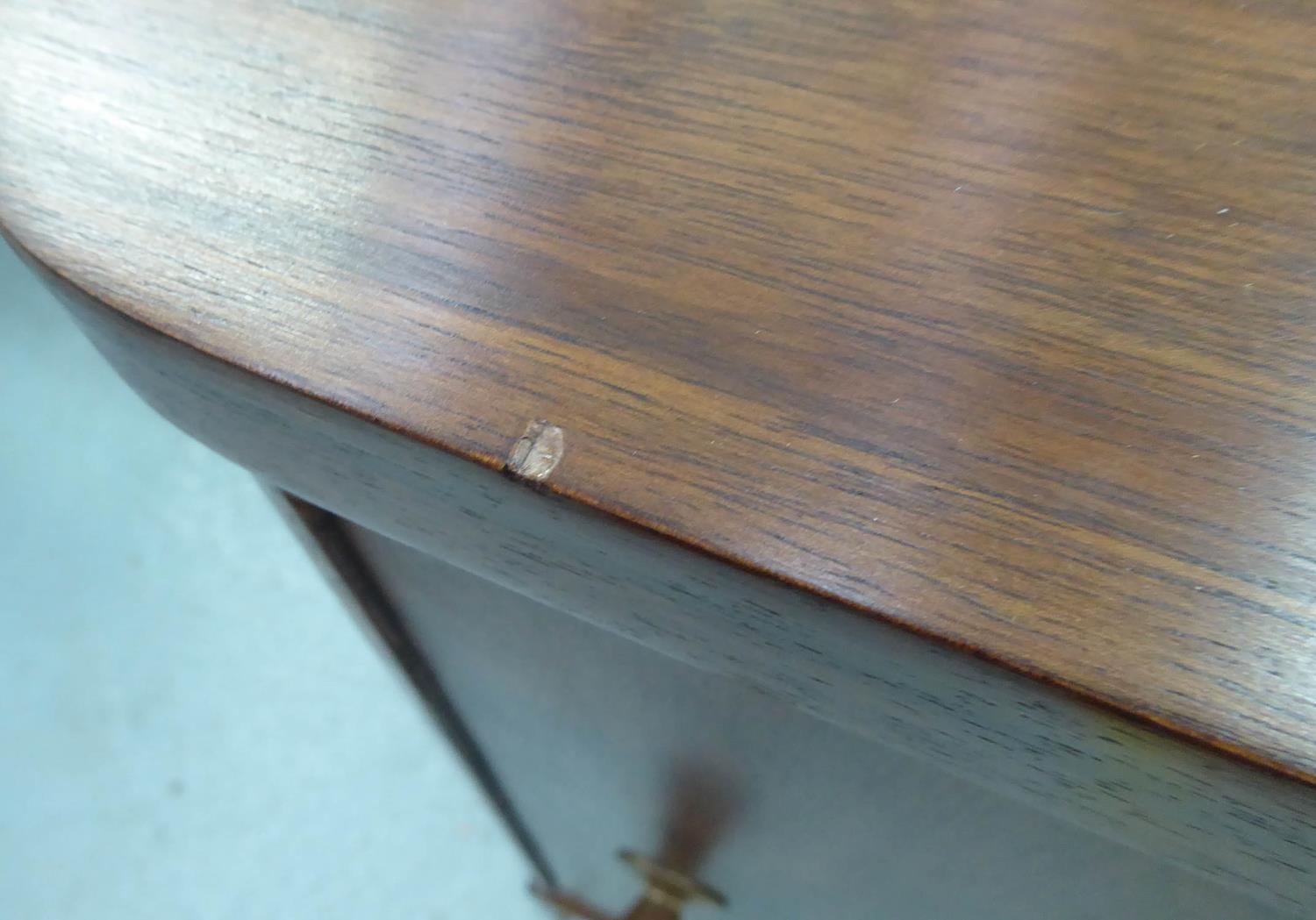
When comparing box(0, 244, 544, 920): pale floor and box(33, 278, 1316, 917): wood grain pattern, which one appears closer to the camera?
box(33, 278, 1316, 917): wood grain pattern

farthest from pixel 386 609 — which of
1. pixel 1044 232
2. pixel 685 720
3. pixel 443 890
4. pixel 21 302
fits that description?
pixel 21 302

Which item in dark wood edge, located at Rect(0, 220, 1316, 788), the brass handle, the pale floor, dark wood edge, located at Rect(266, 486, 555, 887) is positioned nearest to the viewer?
dark wood edge, located at Rect(0, 220, 1316, 788)

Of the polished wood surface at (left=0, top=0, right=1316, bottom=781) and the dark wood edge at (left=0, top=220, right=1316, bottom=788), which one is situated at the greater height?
the polished wood surface at (left=0, top=0, right=1316, bottom=781)

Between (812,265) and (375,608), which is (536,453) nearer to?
(812,265)

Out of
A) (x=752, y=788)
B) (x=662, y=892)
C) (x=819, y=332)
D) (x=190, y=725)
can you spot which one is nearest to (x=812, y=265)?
(x=819, y=332)

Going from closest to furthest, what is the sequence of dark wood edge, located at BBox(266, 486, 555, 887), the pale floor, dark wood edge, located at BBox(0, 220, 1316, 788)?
dark wood edge, located at BBox(0, 220, 1316, 788) → dark wood edge, located at BBox(266, 486, 555, 887) → the pale floor

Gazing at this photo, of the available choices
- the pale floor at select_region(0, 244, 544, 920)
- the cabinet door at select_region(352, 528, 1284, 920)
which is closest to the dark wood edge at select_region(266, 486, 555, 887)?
the cabinet door at select_region(352, 528, 1284, 920)

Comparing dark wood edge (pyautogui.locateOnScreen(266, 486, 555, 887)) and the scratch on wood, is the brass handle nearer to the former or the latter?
dark wood edge (pyautogui.locateOnScreen(266, 486, 555, 887))

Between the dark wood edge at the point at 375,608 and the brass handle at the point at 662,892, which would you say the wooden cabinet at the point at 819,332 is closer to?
the dark wood edge at the point at 375,608
